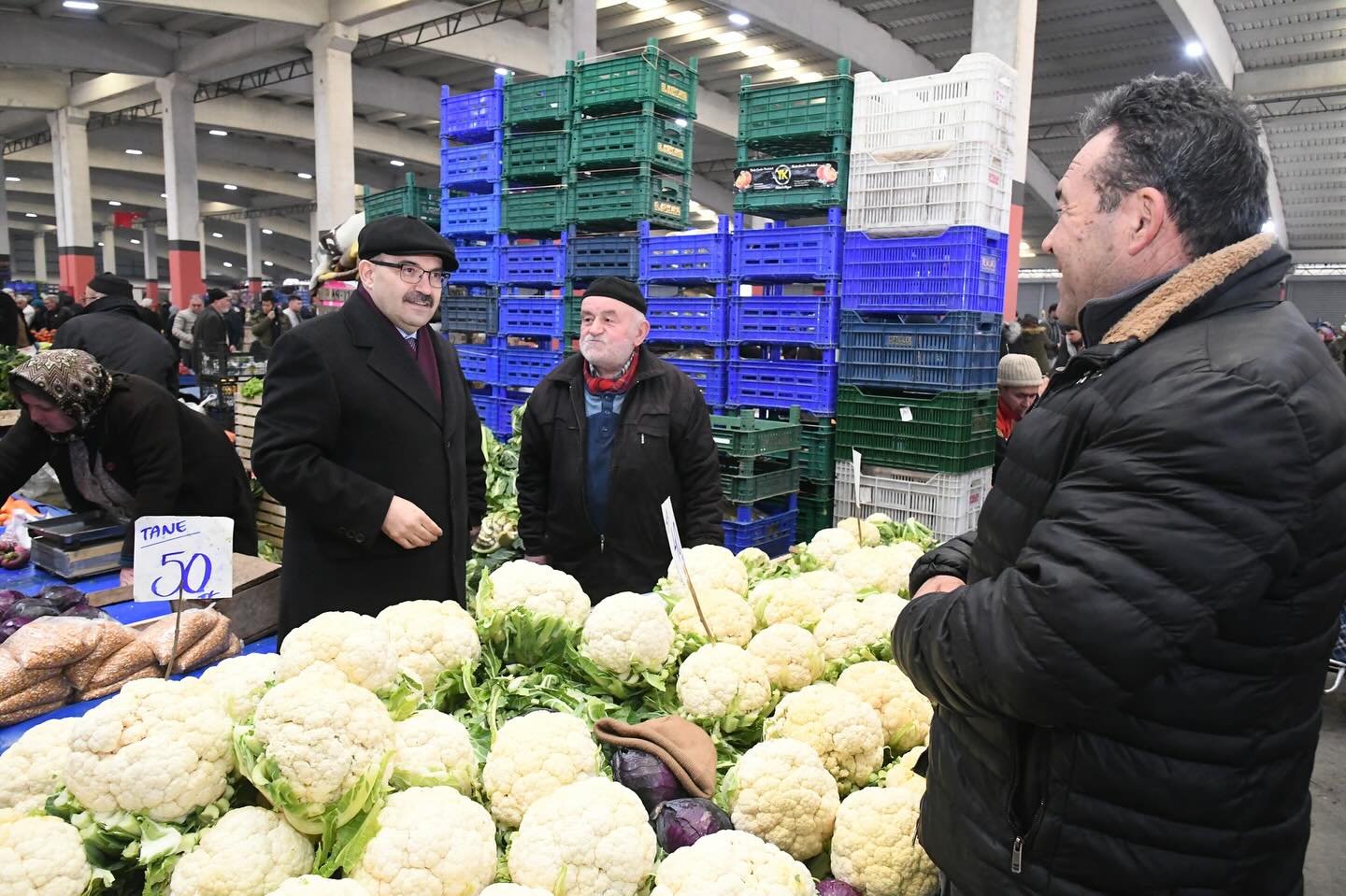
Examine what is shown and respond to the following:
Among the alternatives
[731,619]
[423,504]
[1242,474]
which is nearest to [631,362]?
[423,504]

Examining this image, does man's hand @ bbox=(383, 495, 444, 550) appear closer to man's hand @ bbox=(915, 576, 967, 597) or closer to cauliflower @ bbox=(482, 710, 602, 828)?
cauliflower @ bbox=(482, 710, 602, 828)

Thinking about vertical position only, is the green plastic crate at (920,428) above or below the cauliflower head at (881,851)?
above

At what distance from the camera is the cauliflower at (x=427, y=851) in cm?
111

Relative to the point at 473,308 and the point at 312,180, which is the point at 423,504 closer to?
the point at 473,308

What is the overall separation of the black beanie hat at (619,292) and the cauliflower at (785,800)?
1773 mm

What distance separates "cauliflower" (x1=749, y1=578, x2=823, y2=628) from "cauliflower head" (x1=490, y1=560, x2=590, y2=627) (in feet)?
1.41

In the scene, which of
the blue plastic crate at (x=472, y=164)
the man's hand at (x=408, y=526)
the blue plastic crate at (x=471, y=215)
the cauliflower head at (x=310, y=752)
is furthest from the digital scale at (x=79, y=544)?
the blue plastic crate at (x=472, y=164)

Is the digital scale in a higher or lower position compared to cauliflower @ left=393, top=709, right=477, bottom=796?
lower

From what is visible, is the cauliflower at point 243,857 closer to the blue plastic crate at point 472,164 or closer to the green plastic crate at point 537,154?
the green plastic crate at point 537,154

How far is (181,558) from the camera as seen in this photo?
1550 millimetres

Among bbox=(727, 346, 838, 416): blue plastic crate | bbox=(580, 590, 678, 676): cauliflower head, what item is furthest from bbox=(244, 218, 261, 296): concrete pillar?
bbox=(580, 590, 678, 676): cauliflower head

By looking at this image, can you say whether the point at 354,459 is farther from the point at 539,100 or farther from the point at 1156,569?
the point at 539,100

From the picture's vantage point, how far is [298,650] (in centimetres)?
138

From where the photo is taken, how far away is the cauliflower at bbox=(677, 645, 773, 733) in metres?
1.63
